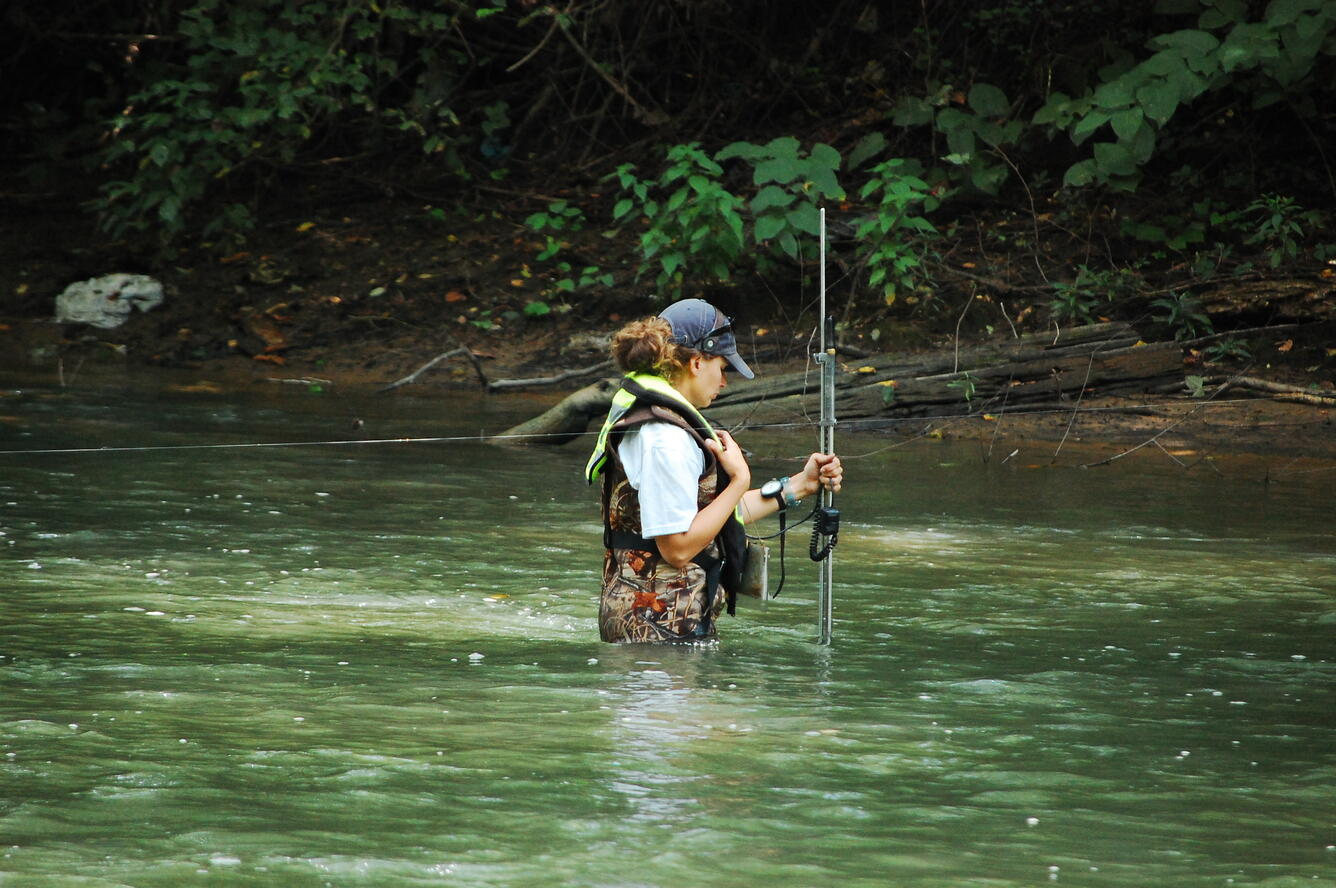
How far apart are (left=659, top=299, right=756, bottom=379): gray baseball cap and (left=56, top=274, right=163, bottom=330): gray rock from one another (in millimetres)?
12800

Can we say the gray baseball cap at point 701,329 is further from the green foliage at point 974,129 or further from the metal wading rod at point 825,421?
the green foliage at point 974,129

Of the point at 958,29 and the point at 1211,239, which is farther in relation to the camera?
the point at 958,29

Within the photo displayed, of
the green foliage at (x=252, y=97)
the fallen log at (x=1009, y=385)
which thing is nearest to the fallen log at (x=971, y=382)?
the fallen log at (x=1009, y=385)

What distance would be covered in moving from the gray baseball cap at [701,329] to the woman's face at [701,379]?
0.03 meters

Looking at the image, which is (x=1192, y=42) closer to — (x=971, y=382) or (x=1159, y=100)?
(x=1159, y=100)

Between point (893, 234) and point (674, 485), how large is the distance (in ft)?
31.4

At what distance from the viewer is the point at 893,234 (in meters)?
14.8

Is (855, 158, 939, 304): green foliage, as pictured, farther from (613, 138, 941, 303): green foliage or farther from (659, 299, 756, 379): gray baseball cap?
(659, 299, 756, 379): gray baseball cap

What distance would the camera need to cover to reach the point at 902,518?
962cm

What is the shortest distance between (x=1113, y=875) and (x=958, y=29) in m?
15.1

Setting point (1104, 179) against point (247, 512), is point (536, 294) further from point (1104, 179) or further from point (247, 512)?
point (247, 512)

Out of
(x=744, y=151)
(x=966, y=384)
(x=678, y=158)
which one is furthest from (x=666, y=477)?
(x=678, y=158)

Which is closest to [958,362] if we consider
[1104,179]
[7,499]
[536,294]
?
[1104,179]

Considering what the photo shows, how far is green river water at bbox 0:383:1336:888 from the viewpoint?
4.00 m
